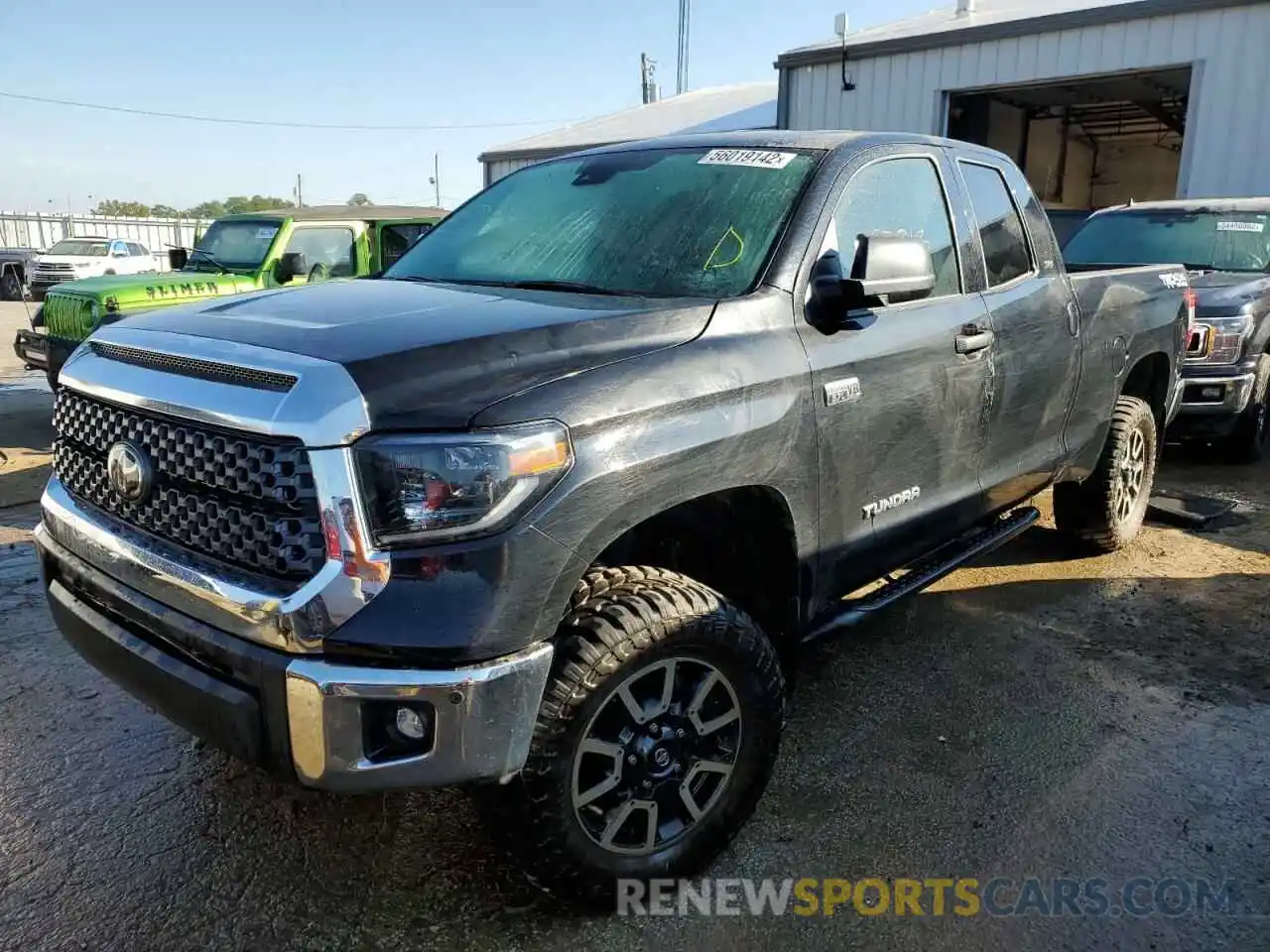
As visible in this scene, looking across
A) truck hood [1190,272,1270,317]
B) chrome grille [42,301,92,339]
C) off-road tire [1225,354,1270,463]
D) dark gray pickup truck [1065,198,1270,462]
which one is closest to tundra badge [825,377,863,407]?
dark gray pickup truck [1065,198,1270,462]

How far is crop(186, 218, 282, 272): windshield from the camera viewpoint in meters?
8.90

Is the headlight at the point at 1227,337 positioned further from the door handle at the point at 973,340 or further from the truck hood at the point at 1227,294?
the door handle at the point at 973,340

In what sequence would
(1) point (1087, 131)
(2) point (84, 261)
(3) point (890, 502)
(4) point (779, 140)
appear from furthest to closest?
1. (2) point (84, 261)
2. (1) point (1087, 131)
3. (4) point (779, 140)
4. (3) point (890, 502)

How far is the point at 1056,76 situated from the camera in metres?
12.7

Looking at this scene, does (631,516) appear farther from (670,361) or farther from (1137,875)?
(1137,875)

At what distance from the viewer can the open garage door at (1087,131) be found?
607 inches

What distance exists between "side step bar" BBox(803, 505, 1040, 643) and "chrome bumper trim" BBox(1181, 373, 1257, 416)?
128 inches

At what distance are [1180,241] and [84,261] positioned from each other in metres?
23.2

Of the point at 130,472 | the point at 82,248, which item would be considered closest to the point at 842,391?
the point at 130,472

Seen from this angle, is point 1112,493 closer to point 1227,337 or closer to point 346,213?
point 1227,337

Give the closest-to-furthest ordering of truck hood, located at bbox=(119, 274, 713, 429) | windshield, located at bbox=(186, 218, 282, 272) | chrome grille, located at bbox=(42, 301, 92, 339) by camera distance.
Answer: truck hood, located at bbox=(119, 274, 713, 429) < chrome grille, located at bbox=(42, 301, 92, 339) < windshield, located at bbox=(186, 218, 282, 272)

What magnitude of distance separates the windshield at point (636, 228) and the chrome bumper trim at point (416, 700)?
1266mm

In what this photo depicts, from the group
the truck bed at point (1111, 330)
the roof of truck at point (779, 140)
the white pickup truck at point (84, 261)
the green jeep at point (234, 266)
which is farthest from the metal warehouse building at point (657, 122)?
the roof of truck at point (779, 140)

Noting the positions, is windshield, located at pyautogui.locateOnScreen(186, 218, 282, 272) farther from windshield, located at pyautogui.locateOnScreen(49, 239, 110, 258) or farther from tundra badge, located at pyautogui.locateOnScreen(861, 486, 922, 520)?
windshield, located at pyautogui.locateOnScreen(49, 239, 110, 258)
